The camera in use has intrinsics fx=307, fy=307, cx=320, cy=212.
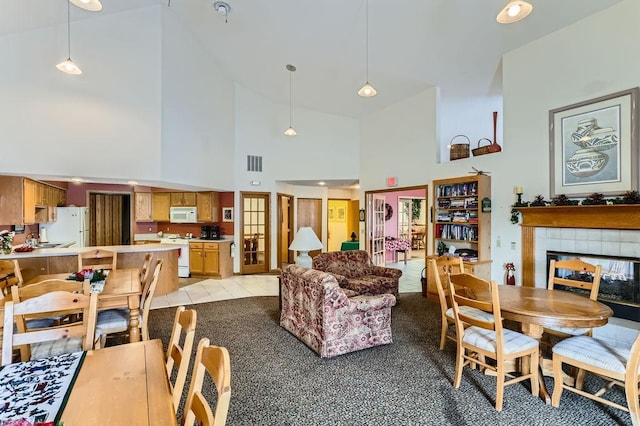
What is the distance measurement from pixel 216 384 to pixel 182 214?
722 centimetres

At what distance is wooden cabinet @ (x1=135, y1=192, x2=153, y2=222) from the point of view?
7.46 meters

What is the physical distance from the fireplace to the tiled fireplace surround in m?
0.07

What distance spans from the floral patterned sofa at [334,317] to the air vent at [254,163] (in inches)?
182

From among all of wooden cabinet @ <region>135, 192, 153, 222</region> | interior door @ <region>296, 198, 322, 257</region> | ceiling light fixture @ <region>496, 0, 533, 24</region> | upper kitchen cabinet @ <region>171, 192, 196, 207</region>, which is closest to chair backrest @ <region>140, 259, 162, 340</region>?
ceiling light fixture @ <region>496, 0, 533, 24</region>

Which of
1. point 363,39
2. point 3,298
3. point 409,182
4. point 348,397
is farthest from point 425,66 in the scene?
point 3,298

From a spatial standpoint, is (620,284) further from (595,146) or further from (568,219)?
(595,146)

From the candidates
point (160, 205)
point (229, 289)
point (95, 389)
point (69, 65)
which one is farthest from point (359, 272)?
point (160, 205)

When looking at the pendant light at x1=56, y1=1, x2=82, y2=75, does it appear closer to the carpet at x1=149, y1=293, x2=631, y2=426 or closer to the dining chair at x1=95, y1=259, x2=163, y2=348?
the dining chair at x1=95, y1=259, x2=163, y2=348

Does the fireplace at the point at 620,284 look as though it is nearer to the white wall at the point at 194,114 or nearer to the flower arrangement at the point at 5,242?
the white wall at the point at 194,114

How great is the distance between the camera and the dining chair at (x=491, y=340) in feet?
7.61

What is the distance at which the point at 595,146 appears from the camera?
368 centimetres

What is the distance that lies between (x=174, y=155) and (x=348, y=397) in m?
4.67

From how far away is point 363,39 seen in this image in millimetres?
4812

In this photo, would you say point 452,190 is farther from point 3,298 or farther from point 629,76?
point 3,298
